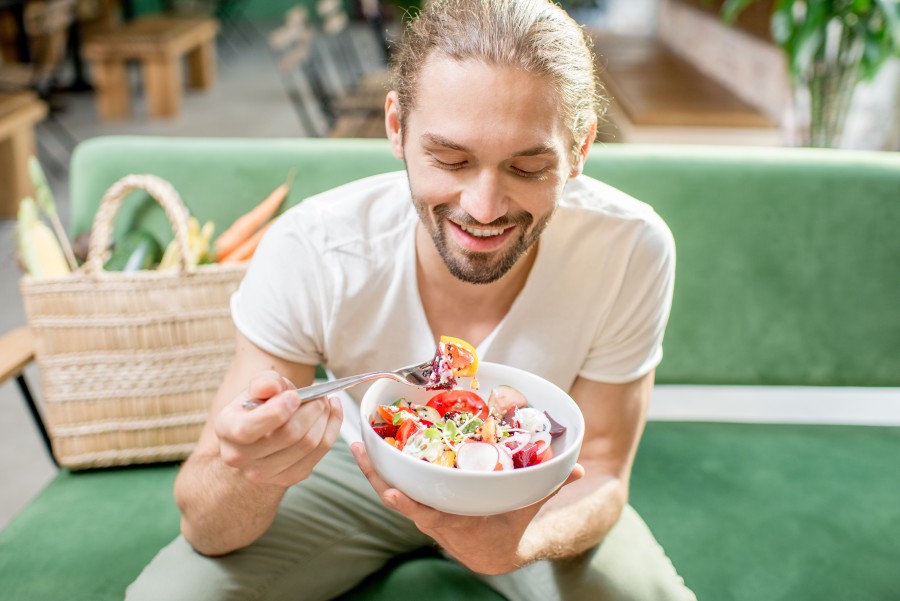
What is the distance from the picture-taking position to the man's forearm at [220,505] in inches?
43.8

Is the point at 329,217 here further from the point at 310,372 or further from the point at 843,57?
the point at 843,57

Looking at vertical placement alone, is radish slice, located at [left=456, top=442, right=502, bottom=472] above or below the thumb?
below

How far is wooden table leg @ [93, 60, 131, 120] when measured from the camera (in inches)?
239

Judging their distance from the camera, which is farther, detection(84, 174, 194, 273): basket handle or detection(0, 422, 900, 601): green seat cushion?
detection(84, 174, 194, 273): basket handle

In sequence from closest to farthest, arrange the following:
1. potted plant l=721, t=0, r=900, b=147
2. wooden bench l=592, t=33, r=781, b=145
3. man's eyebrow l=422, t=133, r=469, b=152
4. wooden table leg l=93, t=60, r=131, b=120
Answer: man's eyebrow l=422, t=133, r=469, b=152 → potted plant l=721, t=0, r=900, b=147 → wooden bench l=592, t=33, r=781, b=145 → wooden table leg l=93, t=60, r=131, b=120

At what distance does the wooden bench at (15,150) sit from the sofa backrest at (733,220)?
8.49ft

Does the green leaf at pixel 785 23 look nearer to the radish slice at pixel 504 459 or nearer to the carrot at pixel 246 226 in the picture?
the carrot at pixel 246 226

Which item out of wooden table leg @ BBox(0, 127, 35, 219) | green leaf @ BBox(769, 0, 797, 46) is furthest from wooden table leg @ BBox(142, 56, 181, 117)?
green leaf @ BBox(769, 0, 797, 46)

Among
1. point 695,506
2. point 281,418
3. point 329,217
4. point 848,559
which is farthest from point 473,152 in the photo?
point 848,559

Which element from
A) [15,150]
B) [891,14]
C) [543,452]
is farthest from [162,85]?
[543,452]

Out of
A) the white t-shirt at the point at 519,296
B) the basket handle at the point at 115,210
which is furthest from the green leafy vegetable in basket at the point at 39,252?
the white t-shirt at the point at 519,296

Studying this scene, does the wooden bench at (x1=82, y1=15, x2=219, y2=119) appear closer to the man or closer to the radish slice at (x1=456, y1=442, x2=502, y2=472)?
the man

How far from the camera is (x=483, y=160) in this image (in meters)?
1.08

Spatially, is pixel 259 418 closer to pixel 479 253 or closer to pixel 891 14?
pixel 479 253
